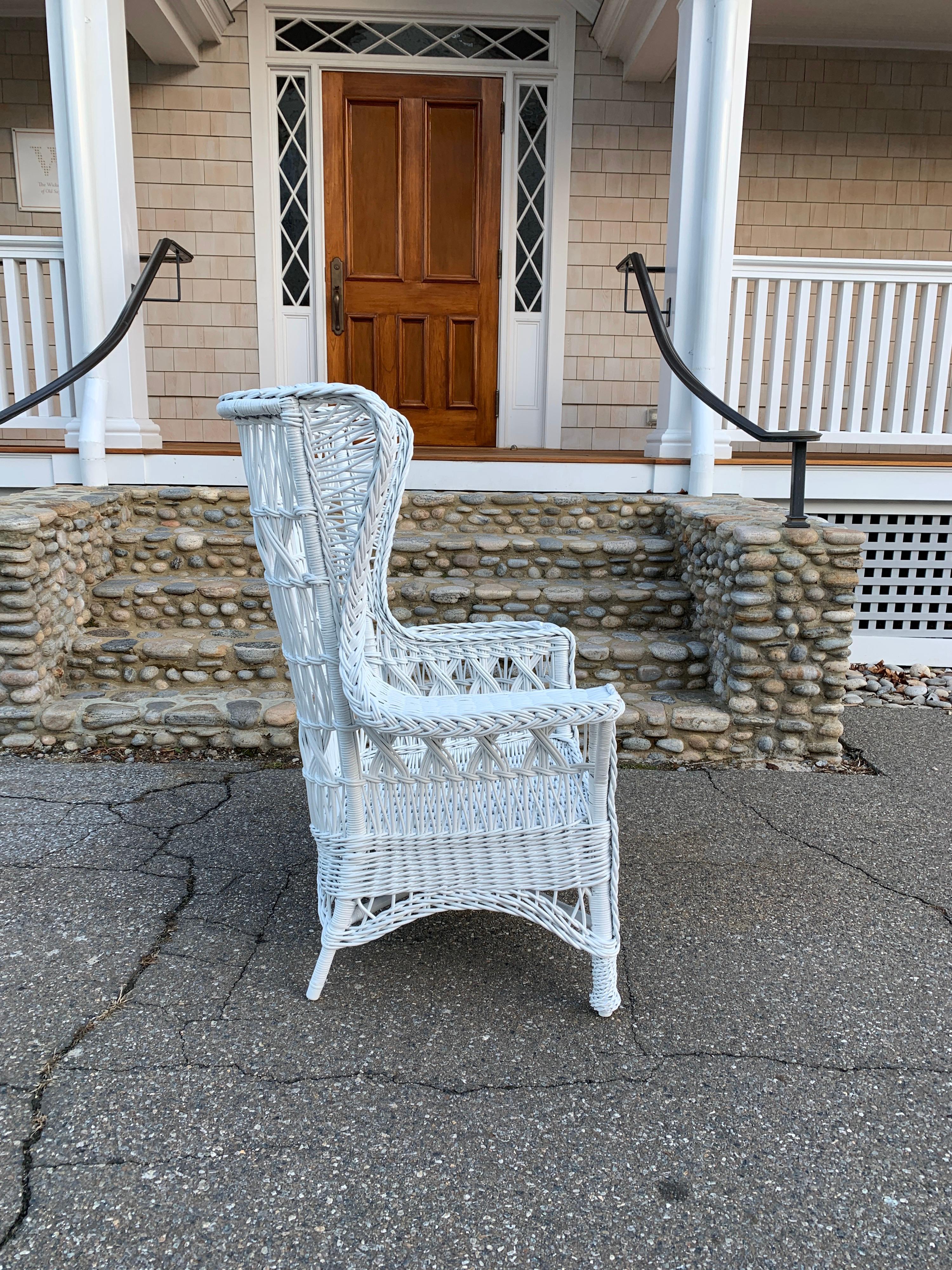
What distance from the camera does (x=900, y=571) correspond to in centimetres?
445

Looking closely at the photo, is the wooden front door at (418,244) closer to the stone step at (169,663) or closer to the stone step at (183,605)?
the stone step at (183,605)

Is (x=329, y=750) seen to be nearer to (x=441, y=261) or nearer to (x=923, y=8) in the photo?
(x=441, y=261)

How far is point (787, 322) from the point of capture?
21.0 ft

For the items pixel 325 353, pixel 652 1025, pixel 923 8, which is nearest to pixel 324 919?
pixel 652 1025

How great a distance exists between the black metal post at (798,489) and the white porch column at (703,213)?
0.86 metres

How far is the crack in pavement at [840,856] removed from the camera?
2.14 m

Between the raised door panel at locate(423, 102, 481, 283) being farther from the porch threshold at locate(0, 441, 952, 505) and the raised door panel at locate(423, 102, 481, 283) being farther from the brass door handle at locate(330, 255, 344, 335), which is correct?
the porch threshold at locate(0, 441, 952, 505)

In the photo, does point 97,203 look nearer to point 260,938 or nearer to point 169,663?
point 169,663

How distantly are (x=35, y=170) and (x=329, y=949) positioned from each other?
5.45 m

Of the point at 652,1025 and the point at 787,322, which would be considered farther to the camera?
the point at 787,322

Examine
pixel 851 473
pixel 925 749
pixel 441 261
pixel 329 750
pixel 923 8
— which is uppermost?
pixel 923 8

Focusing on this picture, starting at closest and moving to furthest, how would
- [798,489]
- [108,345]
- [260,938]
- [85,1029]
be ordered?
1. [85,1029]
2. [260,938]
3. [798,489]
4. [108,345]

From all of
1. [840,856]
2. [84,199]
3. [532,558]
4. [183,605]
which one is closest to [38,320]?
[84,199]

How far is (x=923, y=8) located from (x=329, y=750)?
17.8ft
